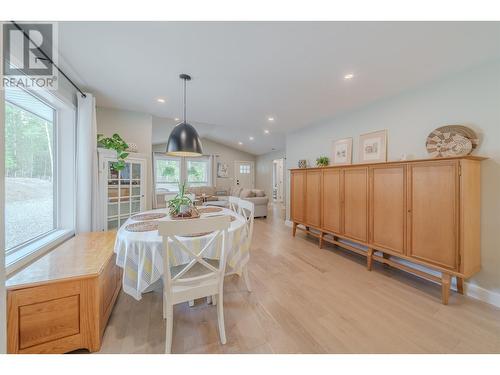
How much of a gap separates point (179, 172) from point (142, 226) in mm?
6844

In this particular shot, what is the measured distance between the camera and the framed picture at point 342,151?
3.29 m

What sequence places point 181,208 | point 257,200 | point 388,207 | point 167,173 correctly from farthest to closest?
point 167,173 < point 257,200 < point 388,207 < point 181,208

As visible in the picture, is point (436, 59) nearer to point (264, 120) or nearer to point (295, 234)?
point (264, 120)

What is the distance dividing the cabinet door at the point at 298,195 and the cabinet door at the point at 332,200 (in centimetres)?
52

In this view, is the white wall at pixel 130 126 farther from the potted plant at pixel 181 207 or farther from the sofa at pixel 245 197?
the sofa at pixel 245 197

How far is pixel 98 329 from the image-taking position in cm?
133

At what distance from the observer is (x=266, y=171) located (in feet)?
31.2

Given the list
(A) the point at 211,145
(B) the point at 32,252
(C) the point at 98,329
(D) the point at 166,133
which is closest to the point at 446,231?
(C) the point at 98,329

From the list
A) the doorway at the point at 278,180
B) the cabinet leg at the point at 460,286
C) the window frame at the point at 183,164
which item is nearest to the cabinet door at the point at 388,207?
the cabinet leg at the point at 460,286

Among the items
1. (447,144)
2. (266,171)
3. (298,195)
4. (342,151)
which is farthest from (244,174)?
(447,144)

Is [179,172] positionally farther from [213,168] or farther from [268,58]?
[268,58]

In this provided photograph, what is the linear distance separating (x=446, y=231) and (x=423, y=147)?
3.62 feet

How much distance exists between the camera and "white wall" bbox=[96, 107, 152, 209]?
3.33 m
